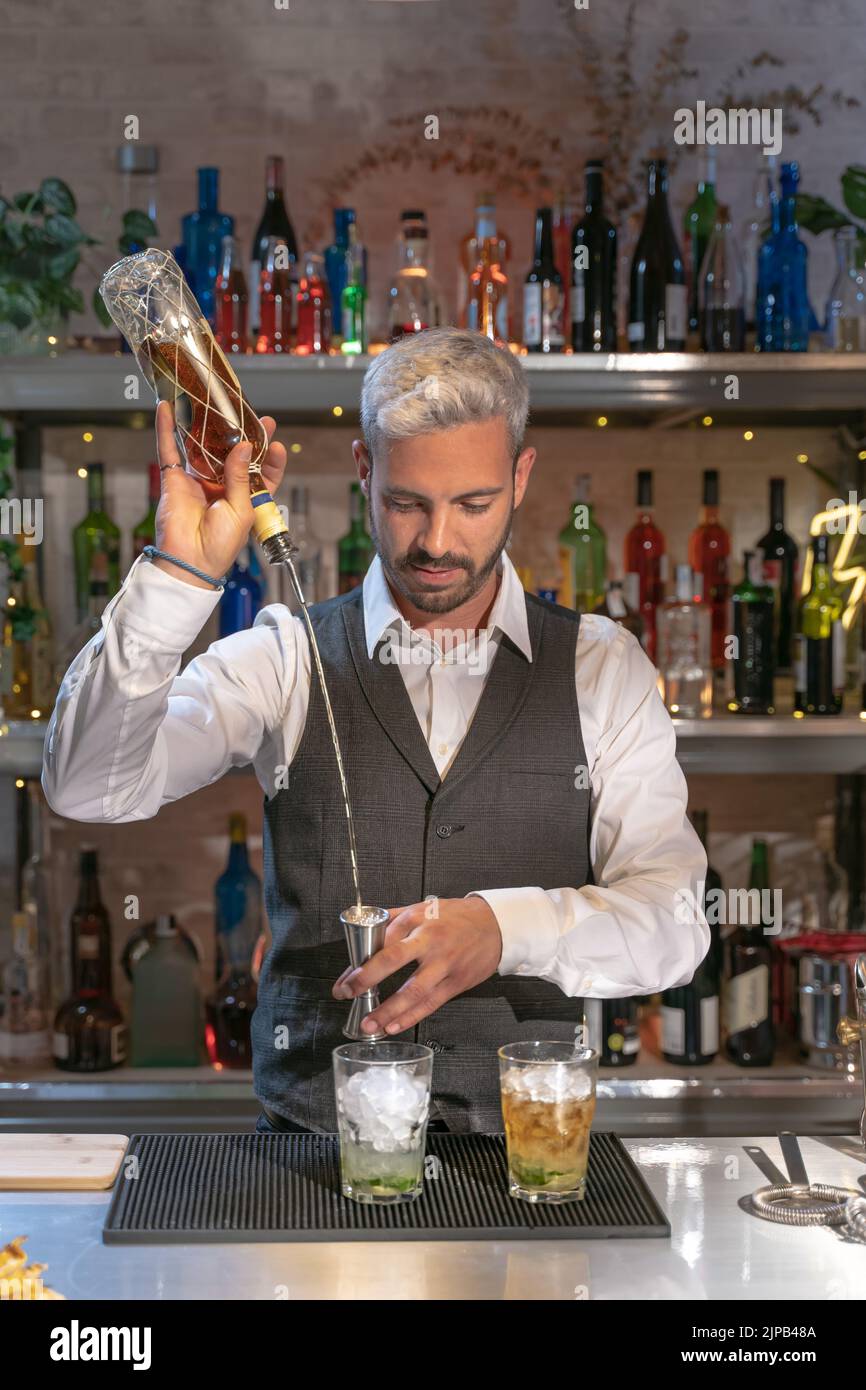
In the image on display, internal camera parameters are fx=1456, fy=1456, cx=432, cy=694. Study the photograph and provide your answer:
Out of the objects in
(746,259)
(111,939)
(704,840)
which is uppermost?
(746,259)

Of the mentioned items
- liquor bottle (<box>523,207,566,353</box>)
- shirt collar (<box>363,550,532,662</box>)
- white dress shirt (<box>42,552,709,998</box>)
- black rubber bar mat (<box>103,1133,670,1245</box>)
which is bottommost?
black rubber bar mat (<box>103,1133,670,1245</box>)

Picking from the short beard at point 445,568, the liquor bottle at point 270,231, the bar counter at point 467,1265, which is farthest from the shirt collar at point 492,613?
the liquor bottle at point 270,231

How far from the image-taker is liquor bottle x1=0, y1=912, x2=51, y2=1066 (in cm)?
238

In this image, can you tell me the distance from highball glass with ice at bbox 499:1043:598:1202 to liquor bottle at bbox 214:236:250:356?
1493 millimetres

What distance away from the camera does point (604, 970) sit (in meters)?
1.36

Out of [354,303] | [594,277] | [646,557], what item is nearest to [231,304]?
[354,303]

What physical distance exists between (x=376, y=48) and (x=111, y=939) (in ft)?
5.41

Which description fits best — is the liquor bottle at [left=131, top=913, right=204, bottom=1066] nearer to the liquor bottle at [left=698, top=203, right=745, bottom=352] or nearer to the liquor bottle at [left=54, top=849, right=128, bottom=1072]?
the liquor bottle at [left=54, top=849, right=128, bottom=1072]

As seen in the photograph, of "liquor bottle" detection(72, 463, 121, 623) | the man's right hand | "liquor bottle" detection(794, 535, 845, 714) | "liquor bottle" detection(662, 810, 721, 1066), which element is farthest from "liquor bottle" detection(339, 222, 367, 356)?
the man's right hand

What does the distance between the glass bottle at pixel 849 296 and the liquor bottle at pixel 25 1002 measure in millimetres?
1665

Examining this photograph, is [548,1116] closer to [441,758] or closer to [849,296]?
[441,758]
